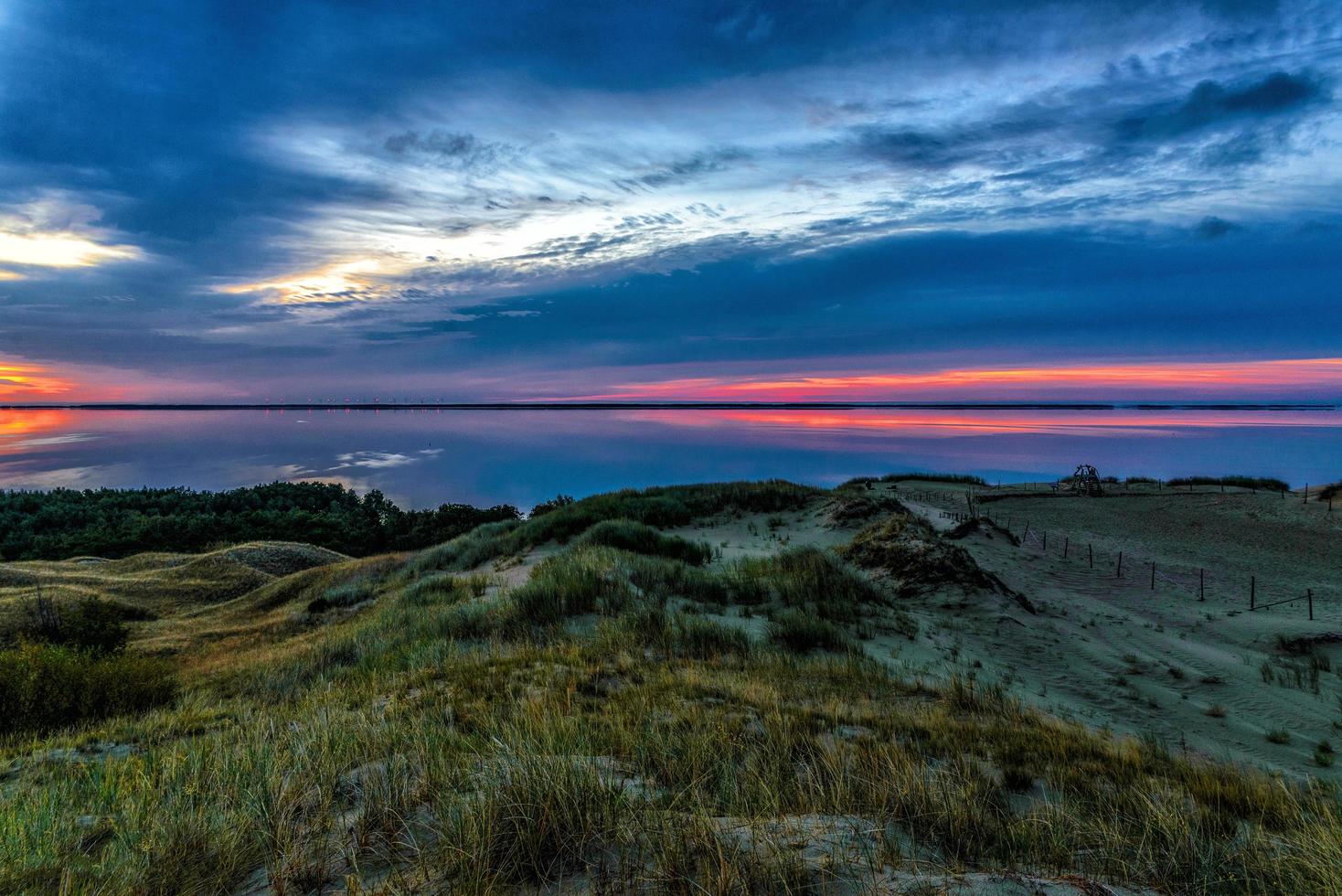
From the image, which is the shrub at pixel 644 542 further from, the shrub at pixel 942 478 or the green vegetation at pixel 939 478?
the shrub at pixel 942 478

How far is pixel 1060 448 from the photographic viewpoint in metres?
64.2

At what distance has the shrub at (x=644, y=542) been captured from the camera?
15805mm

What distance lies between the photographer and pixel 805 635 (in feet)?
30.4

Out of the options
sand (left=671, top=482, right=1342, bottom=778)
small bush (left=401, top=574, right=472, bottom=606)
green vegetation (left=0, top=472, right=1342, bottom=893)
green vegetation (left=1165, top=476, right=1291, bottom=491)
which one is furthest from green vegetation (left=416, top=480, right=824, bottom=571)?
green vegetation (left=1165, top=476, right=1291, bottom=491)

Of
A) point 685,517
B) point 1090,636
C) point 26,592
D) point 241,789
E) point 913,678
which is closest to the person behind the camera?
point 241,789

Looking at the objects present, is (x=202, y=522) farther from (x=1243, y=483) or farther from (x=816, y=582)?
(x=1243, y=483)

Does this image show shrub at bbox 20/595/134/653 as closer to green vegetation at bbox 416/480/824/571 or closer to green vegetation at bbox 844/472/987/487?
green vegetation at bbox 416/480/824/571

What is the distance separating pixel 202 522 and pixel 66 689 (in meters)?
34.5

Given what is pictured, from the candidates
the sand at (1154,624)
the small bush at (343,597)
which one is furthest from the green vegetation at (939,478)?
the small bush at (343,597)

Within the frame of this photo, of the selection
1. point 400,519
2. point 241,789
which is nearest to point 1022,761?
point 241,789

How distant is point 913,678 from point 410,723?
20.4 ft

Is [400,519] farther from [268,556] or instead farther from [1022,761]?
[1022,761]

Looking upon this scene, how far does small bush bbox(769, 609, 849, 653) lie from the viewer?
9.12 m

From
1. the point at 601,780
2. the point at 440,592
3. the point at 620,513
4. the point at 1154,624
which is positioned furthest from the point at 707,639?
the point at 620,513
